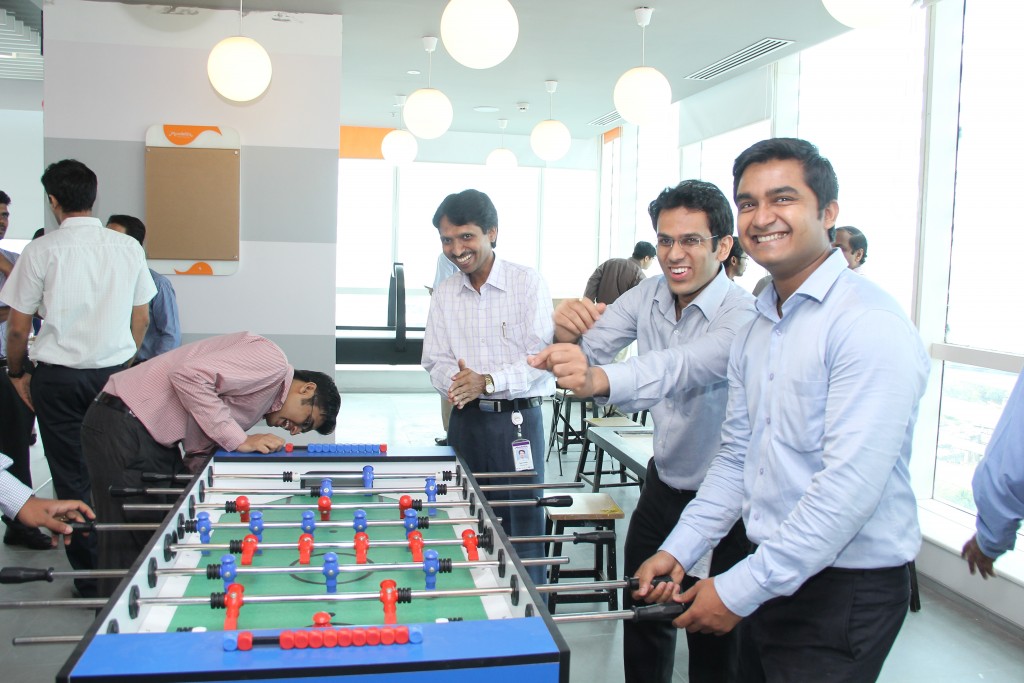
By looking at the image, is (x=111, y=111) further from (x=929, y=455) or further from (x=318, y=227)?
(x=929, y=455)

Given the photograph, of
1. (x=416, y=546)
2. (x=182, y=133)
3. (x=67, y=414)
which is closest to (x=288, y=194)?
(x=182, y=133)

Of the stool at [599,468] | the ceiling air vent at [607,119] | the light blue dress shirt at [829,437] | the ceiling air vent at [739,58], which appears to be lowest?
the stool at [599,468]

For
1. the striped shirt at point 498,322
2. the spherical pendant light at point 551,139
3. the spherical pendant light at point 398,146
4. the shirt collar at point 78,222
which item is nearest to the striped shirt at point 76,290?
the shirt collar at point 78,222

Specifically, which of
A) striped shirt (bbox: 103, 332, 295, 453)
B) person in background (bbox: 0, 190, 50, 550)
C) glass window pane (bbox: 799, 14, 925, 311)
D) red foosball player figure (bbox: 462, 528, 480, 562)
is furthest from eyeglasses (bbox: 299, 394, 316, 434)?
glass window pane (bbox: 799, 14, 925, 311)

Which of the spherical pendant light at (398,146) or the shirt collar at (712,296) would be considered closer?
the shirt collar at (712,296)

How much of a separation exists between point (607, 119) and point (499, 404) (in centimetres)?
733

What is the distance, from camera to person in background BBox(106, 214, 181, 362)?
15.2 ft

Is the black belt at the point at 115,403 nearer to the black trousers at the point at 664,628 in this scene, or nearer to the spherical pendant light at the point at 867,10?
the black trousers at the point at 664,628

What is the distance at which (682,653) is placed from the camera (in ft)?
11.2

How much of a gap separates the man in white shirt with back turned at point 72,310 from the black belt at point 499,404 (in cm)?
194

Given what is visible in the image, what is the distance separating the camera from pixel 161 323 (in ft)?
15.4

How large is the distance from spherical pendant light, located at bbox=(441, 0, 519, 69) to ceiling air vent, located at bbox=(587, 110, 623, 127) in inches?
239

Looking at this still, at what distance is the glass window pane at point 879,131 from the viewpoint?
4.88m

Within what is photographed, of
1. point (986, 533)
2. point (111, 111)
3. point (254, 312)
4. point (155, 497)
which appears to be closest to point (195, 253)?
point (254, 312)
